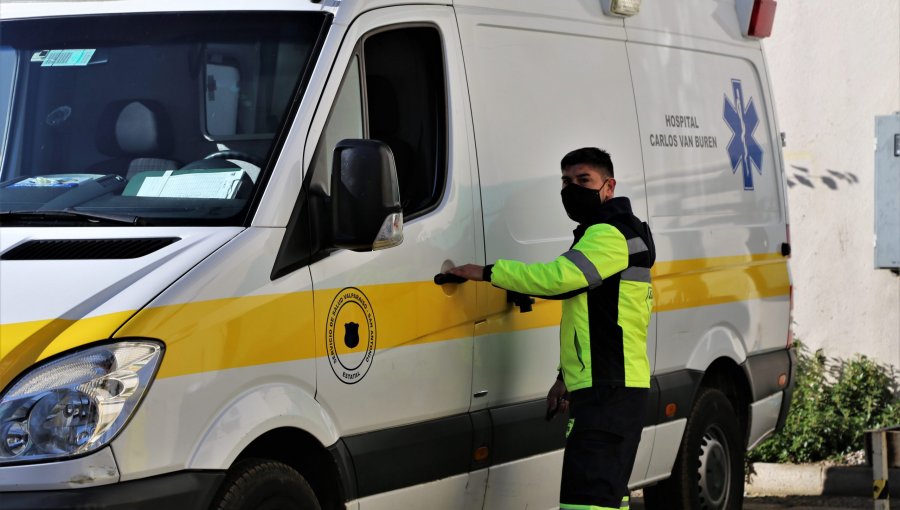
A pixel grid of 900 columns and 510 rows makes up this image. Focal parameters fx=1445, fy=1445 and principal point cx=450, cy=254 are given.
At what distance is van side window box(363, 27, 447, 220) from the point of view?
4938mm

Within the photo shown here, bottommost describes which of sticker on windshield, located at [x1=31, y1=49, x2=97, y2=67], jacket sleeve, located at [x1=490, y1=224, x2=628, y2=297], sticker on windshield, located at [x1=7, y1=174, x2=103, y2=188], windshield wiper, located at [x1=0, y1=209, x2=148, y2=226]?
jacket sleeve, located at [x1=490, y1=224, x2=628, y2=297]

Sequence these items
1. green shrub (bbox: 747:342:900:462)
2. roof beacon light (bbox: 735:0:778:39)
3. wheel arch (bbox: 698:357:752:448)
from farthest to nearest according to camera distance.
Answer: green shrub (bbox: 747:342:900:462)
roof beacon light (bbox: 735:0:778:39)
wheel arch (bbox: 698:357:752:448)

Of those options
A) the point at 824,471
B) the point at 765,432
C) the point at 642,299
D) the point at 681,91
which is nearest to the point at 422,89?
the point at 642,299

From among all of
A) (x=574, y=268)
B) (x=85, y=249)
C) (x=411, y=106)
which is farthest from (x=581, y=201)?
(x=85, y=249)

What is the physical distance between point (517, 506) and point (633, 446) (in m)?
0.58

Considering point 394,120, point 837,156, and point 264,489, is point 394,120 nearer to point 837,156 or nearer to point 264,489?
point 264,489

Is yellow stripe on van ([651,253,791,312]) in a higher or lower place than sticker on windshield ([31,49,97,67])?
lower

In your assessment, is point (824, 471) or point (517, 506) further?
point (824, 471)

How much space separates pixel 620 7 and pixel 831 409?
13.7 ft

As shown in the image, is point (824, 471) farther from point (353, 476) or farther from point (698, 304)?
point (353, 476)

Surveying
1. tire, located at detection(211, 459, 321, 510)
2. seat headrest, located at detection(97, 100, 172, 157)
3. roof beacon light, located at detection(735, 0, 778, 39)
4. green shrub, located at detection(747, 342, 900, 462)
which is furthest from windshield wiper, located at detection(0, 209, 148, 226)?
green shrub, located at detection(747, 342, 900, 462)

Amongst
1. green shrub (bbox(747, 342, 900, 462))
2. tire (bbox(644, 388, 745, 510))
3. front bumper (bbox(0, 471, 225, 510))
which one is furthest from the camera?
green shrub (bbox(747, 342, 900, 462))

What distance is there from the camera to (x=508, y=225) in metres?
5.46

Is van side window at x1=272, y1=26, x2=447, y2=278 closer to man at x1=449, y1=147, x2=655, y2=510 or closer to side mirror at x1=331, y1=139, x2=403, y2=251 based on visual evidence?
side mirror at x1=331, y1=139, x2=403, y2=251
